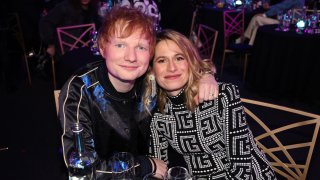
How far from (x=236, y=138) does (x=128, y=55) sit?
0.62 metres

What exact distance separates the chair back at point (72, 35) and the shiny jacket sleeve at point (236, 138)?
9.16 feet

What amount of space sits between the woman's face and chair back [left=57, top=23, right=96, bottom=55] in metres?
2.61

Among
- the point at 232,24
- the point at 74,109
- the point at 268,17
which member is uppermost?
the point at 268,17

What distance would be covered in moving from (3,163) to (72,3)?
1984 millimetres

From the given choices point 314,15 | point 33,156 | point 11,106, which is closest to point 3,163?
point 33,156

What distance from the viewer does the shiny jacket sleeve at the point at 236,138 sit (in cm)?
141

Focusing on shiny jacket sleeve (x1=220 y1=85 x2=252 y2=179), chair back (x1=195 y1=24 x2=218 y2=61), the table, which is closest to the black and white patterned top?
shiny jacket sleeve (x1=220 y1=85 x2=252 y2=179)

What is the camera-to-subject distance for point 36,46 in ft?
16.9

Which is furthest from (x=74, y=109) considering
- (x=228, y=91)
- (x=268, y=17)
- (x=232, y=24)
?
(x=268, y=17)

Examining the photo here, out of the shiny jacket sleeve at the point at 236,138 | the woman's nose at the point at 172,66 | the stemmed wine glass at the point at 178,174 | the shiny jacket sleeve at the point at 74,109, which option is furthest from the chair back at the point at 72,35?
the stemmed wine glass at the point at 178,174

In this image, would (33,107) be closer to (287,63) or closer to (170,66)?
(170,66)

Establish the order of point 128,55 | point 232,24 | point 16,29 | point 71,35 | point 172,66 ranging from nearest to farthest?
point 128,55, point 172,66, point 71,35, point 16,29, point 232,24

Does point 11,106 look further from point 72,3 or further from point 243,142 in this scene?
point 243,142

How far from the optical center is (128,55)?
50.4 inches
